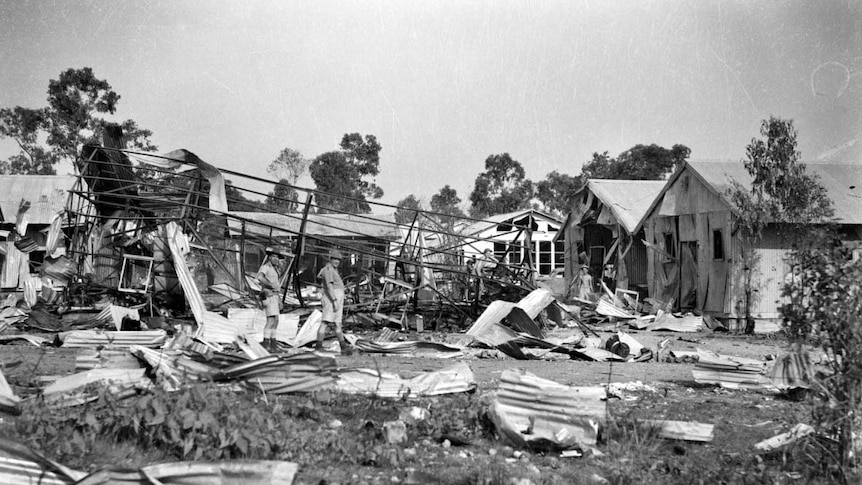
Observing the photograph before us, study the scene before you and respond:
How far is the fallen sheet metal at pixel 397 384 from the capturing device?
692 cm

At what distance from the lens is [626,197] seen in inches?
973

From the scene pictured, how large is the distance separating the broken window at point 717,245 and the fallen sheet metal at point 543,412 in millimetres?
12829

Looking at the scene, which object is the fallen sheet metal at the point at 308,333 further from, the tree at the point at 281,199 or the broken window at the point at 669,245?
the broken window at the point at 669,245

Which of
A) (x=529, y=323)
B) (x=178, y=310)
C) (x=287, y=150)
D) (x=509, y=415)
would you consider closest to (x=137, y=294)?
(x=178, y=310)

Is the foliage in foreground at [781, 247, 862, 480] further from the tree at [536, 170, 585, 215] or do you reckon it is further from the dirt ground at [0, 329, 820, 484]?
the tree at [536, 170, 585, 215]

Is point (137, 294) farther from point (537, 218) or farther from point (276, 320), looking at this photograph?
point (537, 218)

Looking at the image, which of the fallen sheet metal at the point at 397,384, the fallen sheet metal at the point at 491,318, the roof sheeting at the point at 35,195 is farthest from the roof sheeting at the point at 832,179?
the roof sheeting at the point at 35,195

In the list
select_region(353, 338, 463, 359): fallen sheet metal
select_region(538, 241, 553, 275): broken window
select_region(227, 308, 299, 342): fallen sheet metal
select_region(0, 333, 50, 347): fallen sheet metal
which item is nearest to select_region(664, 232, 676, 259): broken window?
select_region(353, 338, 463, 359): fallen sheet metal

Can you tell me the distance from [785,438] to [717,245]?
13.1 metres

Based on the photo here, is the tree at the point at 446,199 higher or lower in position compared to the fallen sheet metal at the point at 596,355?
higher

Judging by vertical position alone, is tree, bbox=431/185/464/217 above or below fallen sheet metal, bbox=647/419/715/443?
above

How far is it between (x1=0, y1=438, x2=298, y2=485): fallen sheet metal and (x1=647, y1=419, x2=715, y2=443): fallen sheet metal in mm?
3029

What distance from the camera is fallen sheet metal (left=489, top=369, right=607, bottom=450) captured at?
5.59 metres

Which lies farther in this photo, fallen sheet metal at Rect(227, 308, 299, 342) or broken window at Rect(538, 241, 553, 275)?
broken window at Rect(538, 241, 553, 275)
